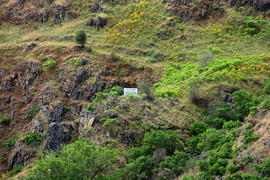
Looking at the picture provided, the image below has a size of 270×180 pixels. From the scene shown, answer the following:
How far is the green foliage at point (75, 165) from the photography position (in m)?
17.5

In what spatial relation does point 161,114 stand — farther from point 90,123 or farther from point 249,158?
point 249,158

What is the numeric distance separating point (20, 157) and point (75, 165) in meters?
11.9

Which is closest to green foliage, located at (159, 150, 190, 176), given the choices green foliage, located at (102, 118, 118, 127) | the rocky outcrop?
green foliage, located at (102, 118, 118, 127)

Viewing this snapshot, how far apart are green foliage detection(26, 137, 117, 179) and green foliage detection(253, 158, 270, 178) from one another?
9.53 meters

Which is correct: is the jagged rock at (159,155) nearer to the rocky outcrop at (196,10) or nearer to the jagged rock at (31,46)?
the rocky outcrop at (196,10)

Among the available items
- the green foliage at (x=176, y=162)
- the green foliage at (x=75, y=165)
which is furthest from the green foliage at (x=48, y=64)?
the green foliage at (x=176, y=162)

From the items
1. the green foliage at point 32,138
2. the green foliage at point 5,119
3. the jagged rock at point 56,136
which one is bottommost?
the green foliage at point 5,119

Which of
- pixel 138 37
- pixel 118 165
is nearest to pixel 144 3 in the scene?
pixel 138 37

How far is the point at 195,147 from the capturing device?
2330 centimetres

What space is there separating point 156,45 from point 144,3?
11.0m

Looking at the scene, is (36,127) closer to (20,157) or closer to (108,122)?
(20,157)

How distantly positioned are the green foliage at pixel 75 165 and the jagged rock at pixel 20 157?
8.49 m

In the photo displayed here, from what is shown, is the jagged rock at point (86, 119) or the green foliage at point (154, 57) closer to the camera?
the jagged rock at point (86, 119)

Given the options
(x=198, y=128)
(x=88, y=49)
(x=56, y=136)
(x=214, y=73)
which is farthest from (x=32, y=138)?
(x=214, y=73)
